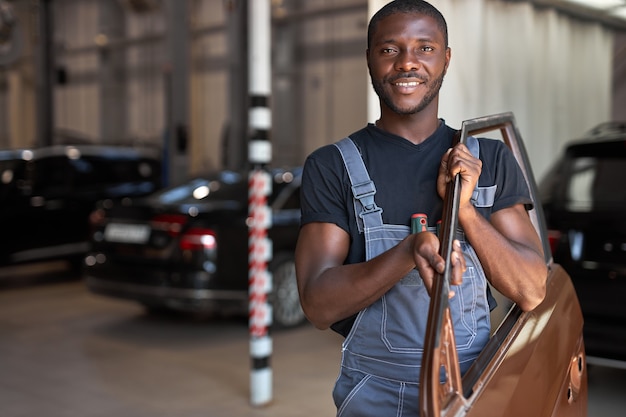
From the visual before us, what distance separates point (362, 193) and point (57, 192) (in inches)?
333

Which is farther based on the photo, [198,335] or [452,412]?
[198,335]

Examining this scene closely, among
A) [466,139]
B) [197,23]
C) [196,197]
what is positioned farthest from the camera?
[197,23]

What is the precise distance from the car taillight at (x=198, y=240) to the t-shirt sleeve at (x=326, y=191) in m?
4.86

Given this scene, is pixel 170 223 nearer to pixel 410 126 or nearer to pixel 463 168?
pixel 410 126

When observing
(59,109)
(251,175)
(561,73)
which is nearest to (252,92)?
(251,175)

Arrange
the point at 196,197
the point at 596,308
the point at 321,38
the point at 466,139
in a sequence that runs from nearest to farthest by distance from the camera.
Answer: the point at 466,139 < the point at 596,308 < the point at 196,197 < the point at 321,38

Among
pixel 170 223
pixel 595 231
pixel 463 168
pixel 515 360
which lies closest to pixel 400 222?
pixel 463 168

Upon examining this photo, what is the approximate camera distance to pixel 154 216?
6.87 metres

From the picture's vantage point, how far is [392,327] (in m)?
1.76

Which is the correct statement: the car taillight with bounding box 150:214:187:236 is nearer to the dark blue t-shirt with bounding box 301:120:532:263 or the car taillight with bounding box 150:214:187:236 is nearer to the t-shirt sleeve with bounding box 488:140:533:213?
the dark blue t-shirt with bounding box 301:120:532:263

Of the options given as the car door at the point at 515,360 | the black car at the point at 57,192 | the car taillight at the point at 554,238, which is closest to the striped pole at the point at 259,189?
the car taillight at the point at 554,238

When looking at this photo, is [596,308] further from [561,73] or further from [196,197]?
[196,197]

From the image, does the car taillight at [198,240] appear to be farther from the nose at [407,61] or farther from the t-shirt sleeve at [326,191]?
the nose at [407,61]

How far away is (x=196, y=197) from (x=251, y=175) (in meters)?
2.09
